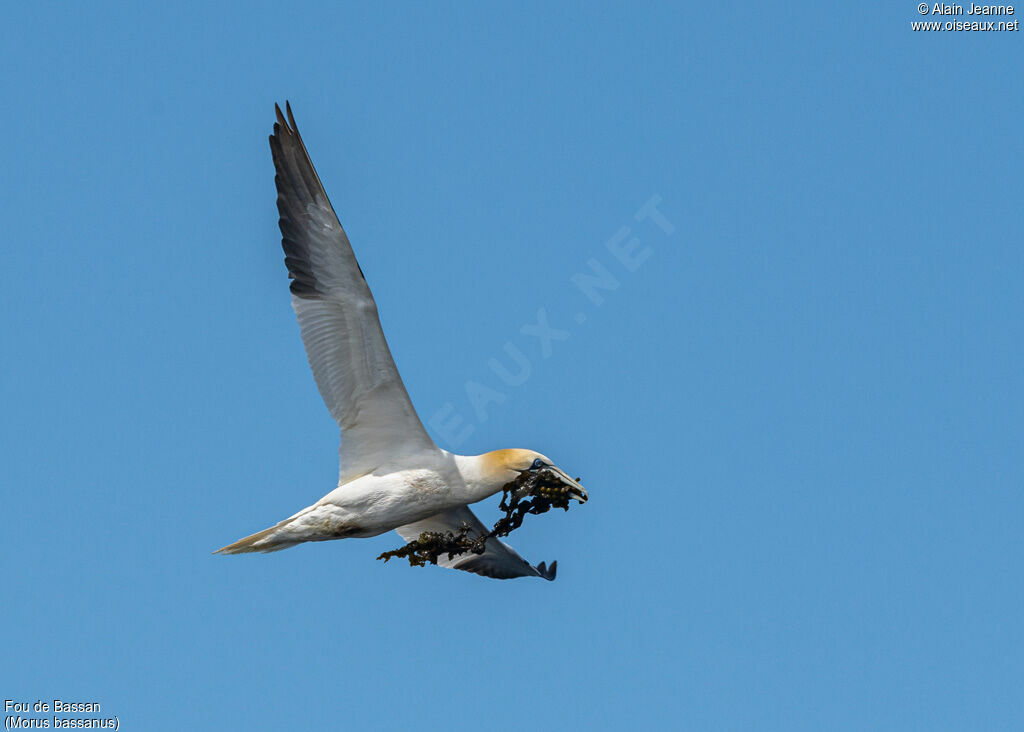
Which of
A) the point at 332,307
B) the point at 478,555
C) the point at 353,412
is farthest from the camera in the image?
the point at 478,555

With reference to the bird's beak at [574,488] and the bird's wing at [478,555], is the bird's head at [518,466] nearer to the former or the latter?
the bird's beak at [574,488]

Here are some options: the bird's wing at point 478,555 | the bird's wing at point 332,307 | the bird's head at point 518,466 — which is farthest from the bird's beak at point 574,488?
the bird's wing at point 478,555

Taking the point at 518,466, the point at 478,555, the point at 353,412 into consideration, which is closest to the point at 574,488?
the point at 518,466

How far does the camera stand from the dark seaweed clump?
18.5 meters

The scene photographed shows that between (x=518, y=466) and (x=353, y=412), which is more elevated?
(x=353, y=412)

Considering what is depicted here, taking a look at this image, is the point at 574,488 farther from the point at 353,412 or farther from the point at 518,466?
the point at 353,412

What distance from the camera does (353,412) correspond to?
19.0 meters

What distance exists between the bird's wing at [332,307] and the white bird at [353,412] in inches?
0.5

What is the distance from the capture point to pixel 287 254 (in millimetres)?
18656

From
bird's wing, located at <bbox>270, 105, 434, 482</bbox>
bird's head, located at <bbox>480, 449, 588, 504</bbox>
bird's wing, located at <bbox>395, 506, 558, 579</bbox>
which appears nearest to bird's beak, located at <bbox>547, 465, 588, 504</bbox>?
bird's head, located at <bbox>480, 449, 588, 504</bbox>

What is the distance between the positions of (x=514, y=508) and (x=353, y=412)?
102 inches

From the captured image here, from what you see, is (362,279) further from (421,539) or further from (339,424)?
(421,539)

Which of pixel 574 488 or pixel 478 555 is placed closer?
pixel 574 488

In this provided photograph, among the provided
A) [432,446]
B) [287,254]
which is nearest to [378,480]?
[432,446]
